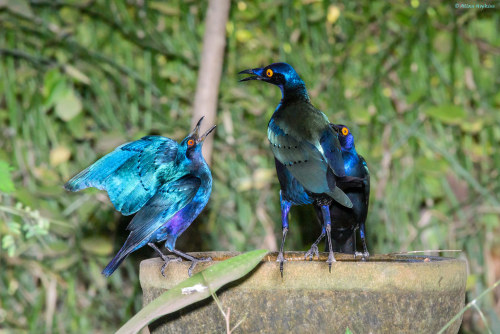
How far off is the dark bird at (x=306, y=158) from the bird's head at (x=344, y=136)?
0.65ft

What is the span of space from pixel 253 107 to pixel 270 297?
1.99m

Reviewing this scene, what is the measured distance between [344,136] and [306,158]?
1.27 ft

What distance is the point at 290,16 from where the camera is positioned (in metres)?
3.50

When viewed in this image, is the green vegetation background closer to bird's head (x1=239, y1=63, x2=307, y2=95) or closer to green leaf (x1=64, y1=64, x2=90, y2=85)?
green leaf (x1=64, y1=64, x2=90, y2=85)

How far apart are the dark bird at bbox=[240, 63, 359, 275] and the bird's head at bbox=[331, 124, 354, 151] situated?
0.20 metres

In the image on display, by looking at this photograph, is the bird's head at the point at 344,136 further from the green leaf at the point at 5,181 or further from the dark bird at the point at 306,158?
the green leaf at the point at 5,181

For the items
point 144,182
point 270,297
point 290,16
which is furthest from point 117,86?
point 270,297

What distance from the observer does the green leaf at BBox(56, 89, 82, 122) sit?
10.0 ft

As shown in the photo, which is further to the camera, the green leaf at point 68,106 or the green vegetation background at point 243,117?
the green vegetation background at point 243,117

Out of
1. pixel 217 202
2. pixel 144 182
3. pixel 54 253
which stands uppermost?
pixel 144 182

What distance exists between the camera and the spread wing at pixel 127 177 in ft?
5.67

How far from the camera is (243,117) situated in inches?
139

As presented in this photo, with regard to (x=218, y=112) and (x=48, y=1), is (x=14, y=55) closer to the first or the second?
(x=48, y=1)

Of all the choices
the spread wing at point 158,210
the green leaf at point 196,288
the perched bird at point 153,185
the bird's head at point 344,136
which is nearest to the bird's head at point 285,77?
the bird's head at point 344,136
